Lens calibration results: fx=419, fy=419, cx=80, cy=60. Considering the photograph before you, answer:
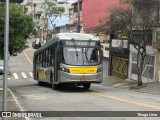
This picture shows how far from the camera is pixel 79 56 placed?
2395 centimetres

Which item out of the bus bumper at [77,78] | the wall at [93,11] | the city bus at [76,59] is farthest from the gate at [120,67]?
the bus bumper at [77,78]

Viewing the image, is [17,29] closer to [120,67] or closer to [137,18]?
[137,18]

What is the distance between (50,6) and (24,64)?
→ 34.7 feet

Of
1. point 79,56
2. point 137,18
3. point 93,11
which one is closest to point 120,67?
point 137,18

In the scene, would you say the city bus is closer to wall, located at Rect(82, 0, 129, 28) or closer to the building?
the building

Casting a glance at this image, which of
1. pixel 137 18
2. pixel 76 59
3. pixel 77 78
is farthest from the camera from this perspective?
pixel 137 18

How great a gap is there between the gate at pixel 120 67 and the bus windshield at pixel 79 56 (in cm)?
1576

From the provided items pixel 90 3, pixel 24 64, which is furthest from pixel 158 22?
pixel 24 64

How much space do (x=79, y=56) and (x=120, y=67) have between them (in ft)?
58.8

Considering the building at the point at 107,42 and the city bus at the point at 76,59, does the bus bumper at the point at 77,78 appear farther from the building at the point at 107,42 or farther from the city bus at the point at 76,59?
the building at the point at 107,42

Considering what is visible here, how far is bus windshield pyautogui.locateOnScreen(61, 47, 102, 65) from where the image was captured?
942 inches

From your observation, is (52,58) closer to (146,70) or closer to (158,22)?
(158,22)

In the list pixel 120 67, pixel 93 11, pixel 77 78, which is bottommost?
pixel 120 67

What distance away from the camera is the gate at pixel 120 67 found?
39812mm
